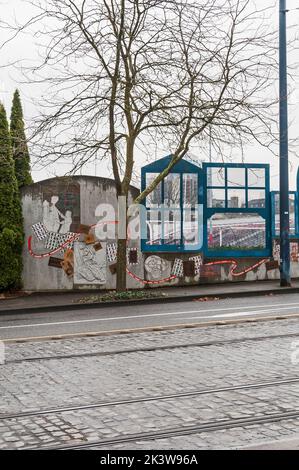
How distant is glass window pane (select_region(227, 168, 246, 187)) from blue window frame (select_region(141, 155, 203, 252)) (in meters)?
0.95

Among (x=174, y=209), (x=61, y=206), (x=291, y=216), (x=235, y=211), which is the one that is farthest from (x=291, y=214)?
(x=61, y=206)

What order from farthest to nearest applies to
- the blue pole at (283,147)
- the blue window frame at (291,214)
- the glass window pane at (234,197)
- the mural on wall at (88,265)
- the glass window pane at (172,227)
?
the blue window frame at (291,214) < the glass window pane at (234,197) < the glass window pane at (172,227) < the mural on wall at (88,265) < the blue pole at (283,147)

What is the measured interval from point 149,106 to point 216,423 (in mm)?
12405

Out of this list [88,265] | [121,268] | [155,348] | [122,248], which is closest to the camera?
[155,348]

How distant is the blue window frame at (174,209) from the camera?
19891mm

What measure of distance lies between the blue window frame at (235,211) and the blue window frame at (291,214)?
Answer: 0.92 ft

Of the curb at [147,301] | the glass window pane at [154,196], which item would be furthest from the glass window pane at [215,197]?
the curb at [147,301]

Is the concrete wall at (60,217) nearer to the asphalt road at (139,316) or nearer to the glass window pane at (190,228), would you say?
the glass window pane at (190,228)

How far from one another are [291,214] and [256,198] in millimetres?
1452

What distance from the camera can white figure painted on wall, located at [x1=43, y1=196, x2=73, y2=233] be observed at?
19016mm

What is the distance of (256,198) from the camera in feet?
69.3

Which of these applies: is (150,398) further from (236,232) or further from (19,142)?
(236,232)

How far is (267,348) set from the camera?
930 cm
